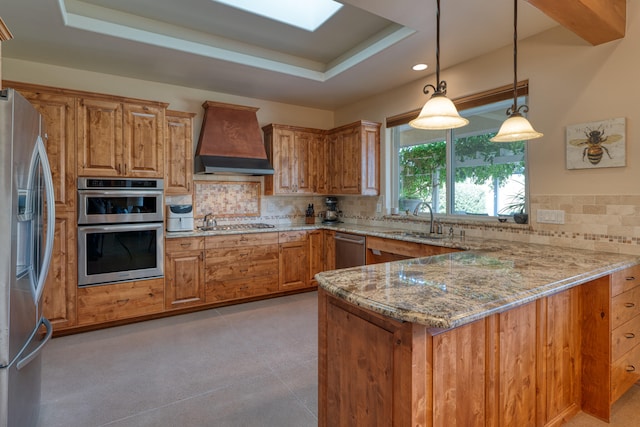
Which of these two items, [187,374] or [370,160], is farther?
[370,160]

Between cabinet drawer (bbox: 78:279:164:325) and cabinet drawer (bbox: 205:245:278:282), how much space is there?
57 centimetres

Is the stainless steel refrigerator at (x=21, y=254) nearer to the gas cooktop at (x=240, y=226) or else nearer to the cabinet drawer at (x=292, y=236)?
the gas cooktop at (x=240, y=226)

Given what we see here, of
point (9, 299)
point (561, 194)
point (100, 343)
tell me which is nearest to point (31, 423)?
point (9, 299)

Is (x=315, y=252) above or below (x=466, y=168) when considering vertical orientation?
below

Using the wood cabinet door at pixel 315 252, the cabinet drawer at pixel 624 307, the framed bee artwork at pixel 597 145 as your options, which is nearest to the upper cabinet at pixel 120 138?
the wood cabinet door at pixel 315 252

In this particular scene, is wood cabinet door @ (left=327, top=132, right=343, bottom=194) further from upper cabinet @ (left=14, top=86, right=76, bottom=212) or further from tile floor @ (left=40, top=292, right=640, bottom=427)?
upper cabinet @ (left=14, top=86, right=76, bottom=212)

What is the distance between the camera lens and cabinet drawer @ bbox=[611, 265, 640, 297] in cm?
198

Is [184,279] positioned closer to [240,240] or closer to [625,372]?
[240,240]

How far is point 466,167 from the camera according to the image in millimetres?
3660

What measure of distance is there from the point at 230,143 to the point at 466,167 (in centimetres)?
284

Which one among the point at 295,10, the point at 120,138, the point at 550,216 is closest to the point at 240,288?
the point at 120,138

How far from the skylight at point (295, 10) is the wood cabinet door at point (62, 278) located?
8.23 ft

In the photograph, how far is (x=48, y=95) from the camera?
305cm

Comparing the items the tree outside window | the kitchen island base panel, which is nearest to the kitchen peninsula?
the kitchen island base panel
